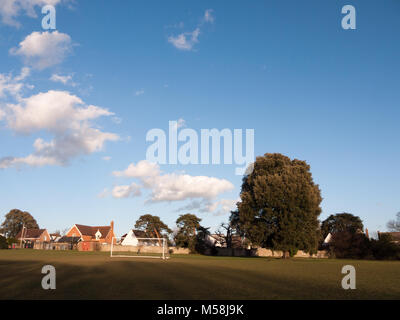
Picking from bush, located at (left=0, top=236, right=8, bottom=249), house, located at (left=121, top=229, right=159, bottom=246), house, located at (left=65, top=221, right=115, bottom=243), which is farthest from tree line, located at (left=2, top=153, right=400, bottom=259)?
house, located at (left=65, top=221, right=115, bottom=243)

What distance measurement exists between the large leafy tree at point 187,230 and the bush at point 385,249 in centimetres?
3259

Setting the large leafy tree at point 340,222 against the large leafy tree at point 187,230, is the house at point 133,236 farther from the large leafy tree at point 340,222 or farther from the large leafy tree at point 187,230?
the large leafy tree at point 340,222

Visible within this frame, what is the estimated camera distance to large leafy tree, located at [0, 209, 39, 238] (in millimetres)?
117312

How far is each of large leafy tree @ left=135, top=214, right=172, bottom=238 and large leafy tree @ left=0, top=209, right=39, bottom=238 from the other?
57.3 metres

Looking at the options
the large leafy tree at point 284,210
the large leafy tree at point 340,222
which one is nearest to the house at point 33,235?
the large leafy tree at point 284,210

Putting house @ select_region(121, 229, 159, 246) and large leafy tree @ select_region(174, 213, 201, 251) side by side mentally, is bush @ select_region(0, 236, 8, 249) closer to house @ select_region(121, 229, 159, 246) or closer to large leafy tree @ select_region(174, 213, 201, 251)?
house @ select_region(121, 229, 159, 246)

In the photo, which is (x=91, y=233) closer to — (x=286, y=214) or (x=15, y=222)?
(x=15, y=222)

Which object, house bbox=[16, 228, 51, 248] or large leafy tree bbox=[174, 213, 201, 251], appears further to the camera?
house bbox=[16, 228, 51, 248]

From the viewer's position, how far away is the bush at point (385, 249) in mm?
50938

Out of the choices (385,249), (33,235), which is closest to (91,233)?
(33,235)

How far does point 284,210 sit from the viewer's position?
135ft

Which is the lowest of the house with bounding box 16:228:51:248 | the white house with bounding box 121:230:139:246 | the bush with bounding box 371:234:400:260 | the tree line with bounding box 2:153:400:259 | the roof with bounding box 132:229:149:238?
the house with bounding box 16:228:51:248
